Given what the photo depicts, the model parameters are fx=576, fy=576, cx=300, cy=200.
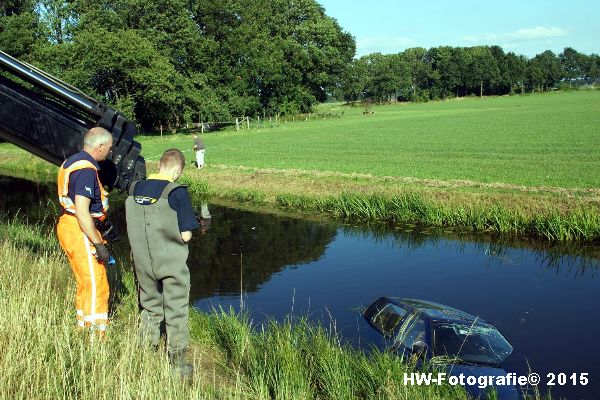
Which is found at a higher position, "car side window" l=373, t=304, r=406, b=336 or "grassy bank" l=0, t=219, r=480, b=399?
"grassy bank" l=0, t=219, r=480, b=399

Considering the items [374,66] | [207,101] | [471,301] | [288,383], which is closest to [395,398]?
[288,383]

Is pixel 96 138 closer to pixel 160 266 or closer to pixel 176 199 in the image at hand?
pixel 176 199

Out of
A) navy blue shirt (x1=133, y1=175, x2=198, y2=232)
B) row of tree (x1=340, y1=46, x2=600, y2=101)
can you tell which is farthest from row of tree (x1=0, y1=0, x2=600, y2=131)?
navy blue shirt (x1=133, y1=175, x2=198, y2=232)

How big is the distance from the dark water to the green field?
729 centimetres

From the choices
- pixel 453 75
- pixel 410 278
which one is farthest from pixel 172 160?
pixel 453 75

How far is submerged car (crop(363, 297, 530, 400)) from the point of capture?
6.18 meters

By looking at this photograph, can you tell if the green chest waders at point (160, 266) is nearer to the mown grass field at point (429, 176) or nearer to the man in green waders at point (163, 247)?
the man in green waders at point (163, 247)

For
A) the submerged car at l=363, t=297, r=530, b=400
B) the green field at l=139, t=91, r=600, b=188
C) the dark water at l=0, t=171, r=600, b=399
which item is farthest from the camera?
the green field at l=139, t=91, r=600, b=188

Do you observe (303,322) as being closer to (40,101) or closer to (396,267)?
(40,101)

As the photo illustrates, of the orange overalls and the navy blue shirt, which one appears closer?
the navy blue shirt

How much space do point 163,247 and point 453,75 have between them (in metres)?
146

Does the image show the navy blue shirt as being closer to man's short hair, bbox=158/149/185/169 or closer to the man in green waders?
the man in green waders

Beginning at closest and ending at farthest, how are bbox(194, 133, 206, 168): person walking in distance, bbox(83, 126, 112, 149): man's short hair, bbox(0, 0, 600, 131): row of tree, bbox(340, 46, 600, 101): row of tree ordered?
bbox(83, 126, 112, 149): man's short hair → bbox(194, 133, 206, 168): person walking in distance → bbox(0, 0, 600, 131): row of tree → bbox(340, 46, 600, 101): row of tree

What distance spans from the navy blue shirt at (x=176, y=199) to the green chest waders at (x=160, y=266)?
5cm
